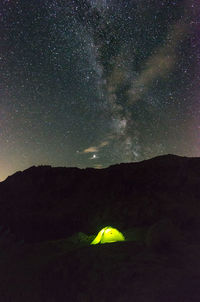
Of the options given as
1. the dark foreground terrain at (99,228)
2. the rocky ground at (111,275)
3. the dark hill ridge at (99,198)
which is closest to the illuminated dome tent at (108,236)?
the dark foreground terrain at (99,228)

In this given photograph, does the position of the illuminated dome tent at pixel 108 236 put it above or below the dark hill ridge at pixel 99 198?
below

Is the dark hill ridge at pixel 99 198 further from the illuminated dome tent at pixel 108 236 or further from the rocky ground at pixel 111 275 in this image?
the rocky ground at pixel 111 275

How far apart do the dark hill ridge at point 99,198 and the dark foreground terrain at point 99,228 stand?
90mm

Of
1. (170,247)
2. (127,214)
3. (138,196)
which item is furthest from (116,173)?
(170,247)

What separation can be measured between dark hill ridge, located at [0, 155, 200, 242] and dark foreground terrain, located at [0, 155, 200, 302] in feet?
0.30

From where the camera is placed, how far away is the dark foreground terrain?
6350mm

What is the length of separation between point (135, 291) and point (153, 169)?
20070 mm

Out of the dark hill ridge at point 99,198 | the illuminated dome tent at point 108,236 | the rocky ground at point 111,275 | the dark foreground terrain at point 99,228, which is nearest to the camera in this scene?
the rocky ground at point 111,275

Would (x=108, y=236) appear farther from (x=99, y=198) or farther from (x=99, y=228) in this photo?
(x=99, y=198)

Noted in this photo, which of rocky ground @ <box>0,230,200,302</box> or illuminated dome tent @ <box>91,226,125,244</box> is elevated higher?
illuminated dome tent @ <box>91,226,125,244</box>

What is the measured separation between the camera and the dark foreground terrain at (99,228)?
20.8 ft

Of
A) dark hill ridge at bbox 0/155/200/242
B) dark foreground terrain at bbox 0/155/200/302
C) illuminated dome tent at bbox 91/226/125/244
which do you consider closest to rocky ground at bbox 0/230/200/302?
dark foreground terrain at bbox 0/155/200/302

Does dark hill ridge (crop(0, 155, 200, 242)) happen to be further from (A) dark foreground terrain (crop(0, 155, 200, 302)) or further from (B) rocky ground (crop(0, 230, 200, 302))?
(B) rocky ground (crop(0, 230, 200, 302))

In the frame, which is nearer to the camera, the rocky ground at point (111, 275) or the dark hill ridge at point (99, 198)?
the rocky ground at point (111, 275)
